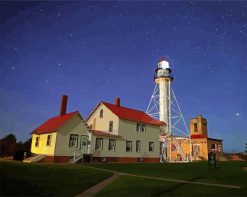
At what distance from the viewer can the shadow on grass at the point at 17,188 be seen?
487 inches

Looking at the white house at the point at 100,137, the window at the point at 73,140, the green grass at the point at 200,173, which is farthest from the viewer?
the window at the point at 73,140

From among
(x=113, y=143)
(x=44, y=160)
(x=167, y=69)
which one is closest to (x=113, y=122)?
(x=113, y=143)

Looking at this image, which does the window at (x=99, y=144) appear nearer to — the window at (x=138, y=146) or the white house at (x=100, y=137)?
the white house at (x=100, y=137)

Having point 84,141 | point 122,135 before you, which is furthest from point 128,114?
point 84,141

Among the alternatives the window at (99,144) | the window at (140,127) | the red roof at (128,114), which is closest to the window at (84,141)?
the window at (99,144)

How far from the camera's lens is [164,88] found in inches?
2076

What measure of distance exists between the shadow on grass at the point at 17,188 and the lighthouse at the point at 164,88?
1447 inches

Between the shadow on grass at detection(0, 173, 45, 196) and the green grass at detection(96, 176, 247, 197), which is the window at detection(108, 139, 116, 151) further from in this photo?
the shadow on grass at detection(0, 173, 45, 196)

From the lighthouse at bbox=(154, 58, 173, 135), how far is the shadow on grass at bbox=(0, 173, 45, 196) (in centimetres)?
3675

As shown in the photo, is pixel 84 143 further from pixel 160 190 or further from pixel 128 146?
pixel 160 190

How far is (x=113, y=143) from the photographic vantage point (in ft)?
119

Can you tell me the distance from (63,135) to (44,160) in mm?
3910

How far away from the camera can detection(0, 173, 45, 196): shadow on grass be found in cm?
1236

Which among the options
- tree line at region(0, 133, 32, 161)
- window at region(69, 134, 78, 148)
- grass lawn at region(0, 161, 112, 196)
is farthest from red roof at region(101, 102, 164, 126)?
grass lawn at region(0, 161, 112, 196)
